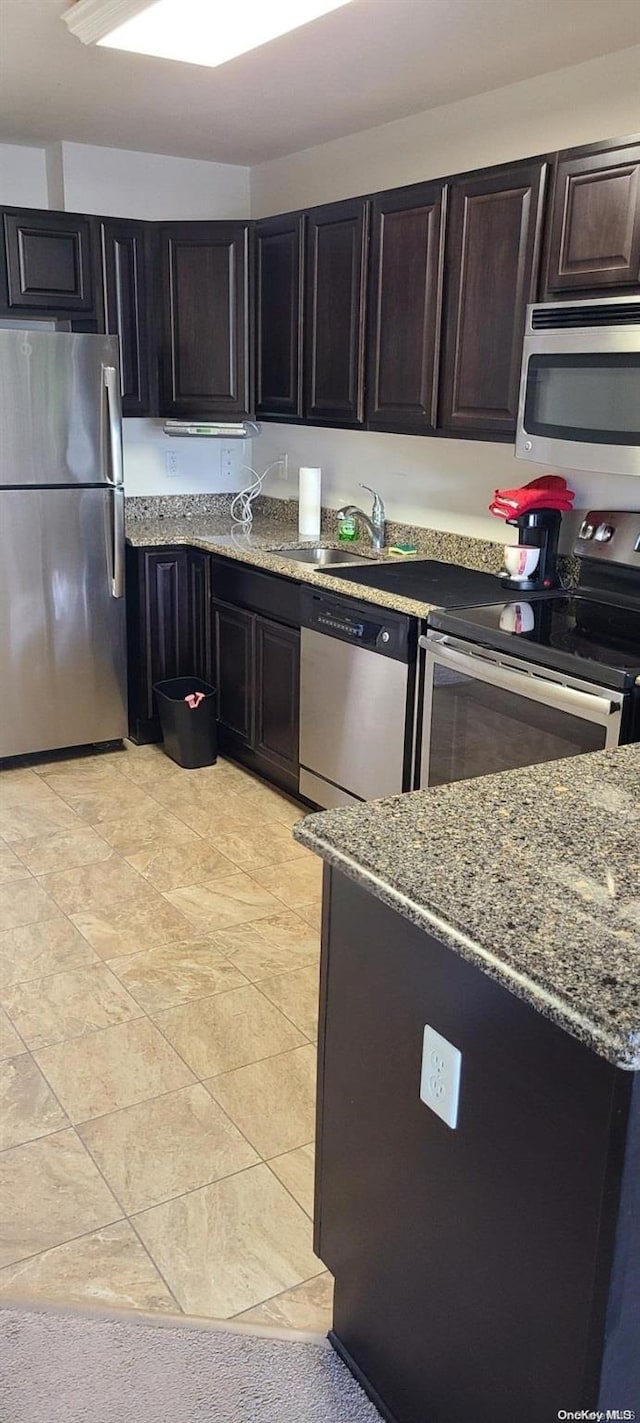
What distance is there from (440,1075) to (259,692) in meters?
2.88

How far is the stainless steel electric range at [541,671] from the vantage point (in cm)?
253

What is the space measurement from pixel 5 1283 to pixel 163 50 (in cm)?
297

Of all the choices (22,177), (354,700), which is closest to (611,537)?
(354,700)

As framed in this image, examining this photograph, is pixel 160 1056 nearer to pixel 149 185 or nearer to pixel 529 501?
pixel 529 501

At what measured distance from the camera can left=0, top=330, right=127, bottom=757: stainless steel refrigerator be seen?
13.1 ft

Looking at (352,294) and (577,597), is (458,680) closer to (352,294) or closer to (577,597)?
(577,597)

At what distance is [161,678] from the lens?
455 centimetres

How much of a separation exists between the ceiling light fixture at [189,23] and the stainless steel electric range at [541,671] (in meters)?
1.54

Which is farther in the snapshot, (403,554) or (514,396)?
(403,554)

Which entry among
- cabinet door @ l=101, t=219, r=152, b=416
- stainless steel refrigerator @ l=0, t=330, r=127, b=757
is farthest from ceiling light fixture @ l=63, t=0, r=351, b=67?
cabinet door @ l=101, t=219, r=152, b=416

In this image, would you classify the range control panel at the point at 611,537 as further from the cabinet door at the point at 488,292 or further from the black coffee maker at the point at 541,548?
the cabinet door at the point at 488,292

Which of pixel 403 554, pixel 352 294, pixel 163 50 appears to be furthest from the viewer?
pixel 403 554

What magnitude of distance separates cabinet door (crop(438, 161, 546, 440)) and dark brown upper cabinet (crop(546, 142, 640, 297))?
0.09 m

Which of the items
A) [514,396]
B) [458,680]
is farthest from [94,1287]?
[514,396]
